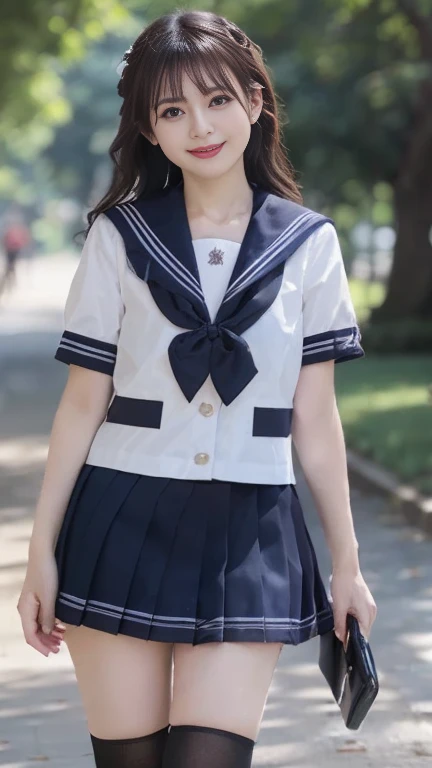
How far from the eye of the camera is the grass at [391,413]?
1062 centimetres

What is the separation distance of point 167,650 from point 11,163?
82681mm

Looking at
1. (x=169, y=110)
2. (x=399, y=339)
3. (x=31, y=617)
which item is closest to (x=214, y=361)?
(x=169, y=110)

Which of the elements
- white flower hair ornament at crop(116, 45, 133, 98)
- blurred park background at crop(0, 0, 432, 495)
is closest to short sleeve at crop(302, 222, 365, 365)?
white flower hair ornament at crop(116, 45, 133, 98)

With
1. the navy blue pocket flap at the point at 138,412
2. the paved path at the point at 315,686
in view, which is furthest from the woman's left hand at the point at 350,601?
the paved path at the point at 315,686

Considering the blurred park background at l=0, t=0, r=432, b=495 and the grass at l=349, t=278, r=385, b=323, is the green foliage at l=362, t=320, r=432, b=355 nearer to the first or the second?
the blurred park background at l=0, t=0, r=432, b=495

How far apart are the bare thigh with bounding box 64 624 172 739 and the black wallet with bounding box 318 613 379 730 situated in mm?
336

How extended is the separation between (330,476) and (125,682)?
1.79 ft

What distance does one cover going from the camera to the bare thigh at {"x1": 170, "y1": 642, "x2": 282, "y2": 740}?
8.78 feet

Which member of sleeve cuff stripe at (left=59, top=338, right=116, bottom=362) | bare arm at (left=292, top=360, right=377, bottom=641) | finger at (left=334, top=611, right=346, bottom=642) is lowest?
finger at (left=334, top=611, right=346, bottom=642)

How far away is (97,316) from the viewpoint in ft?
9.51

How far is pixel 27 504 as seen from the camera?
9789 mm

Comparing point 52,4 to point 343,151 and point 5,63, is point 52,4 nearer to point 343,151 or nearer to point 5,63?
point 5,63

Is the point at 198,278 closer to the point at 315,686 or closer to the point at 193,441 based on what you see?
the point at 193,441

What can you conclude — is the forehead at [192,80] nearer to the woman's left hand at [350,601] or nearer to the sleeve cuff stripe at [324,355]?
the sleeve cuff stripe at [324,355]
